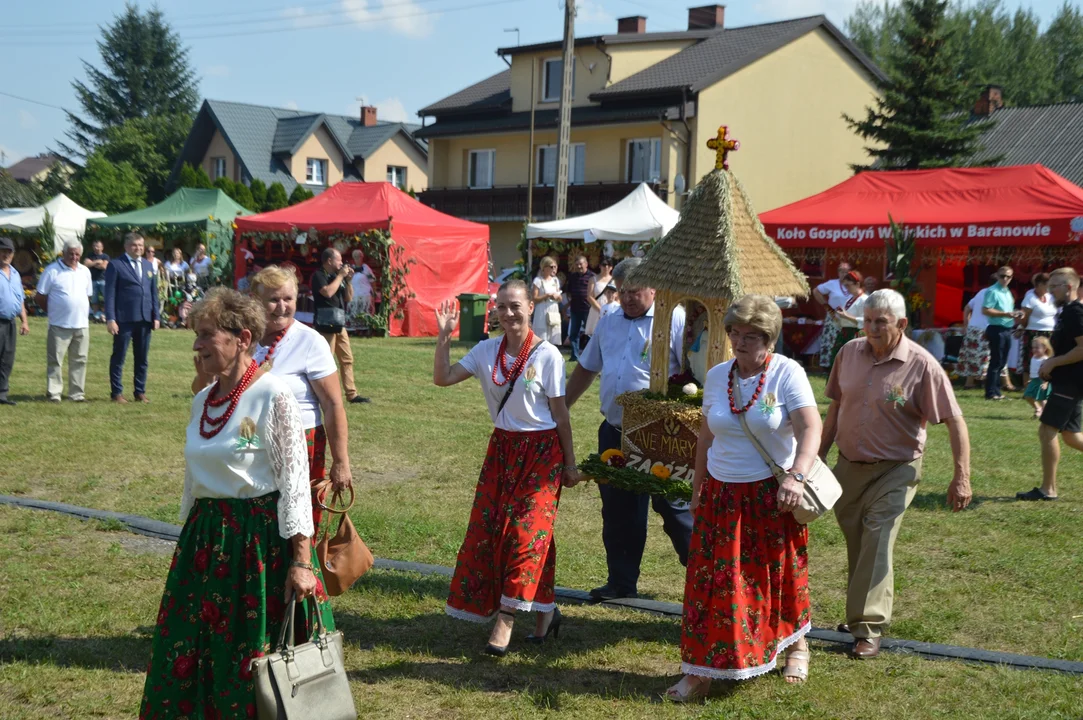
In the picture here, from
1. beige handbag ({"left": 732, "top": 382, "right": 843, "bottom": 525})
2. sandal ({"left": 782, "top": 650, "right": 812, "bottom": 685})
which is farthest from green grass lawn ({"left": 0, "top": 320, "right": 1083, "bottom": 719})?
beige handbag ({"left": 732, "top": 382, "right": 843, "bottom": 525})

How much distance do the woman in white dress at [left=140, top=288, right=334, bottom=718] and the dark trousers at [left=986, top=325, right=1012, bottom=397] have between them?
46.9 ft

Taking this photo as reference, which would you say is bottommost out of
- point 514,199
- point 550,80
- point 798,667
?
point 798,667

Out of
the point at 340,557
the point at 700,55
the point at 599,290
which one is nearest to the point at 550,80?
the point at 700,55

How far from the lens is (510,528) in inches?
211

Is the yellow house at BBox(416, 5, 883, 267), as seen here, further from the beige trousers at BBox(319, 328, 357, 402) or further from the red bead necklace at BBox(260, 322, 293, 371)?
the red bead necklace at BBox(260, 322, 293, 371)

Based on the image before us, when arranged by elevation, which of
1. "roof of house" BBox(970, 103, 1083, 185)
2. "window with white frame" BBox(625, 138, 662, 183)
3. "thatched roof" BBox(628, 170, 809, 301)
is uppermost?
"roof of house" BBox(970, 103, 1083, 185)

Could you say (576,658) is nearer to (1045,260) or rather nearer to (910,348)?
(910,348)

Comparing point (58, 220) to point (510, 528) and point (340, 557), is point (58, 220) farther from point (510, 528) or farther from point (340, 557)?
point (510, 528)

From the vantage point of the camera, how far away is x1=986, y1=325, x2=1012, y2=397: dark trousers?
15.9 meters

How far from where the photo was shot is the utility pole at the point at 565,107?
22.6 m

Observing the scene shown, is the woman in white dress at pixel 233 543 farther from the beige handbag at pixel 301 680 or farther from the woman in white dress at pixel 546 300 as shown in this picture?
the woman in white dress at pixel 546 300

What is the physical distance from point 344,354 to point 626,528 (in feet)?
24.9

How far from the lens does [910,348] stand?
5547 millimetres

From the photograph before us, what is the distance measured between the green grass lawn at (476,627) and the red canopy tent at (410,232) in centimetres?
1349
